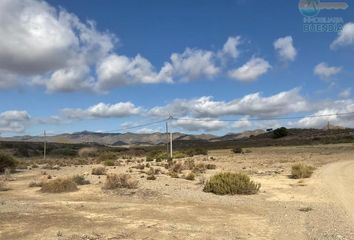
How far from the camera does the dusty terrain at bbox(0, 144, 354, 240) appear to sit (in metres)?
13.1

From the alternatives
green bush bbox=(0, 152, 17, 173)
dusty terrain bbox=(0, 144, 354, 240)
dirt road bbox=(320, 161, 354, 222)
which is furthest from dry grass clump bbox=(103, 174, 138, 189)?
green bush bbox=(0, 152, 17, 173)

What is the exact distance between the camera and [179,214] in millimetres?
16516

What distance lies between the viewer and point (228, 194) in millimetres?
22344

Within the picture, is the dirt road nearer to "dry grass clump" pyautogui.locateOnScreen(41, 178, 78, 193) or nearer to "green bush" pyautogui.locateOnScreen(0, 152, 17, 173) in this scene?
"dry grass clump" pyautogui.locateOnScreen(41, 178, 78, 193)

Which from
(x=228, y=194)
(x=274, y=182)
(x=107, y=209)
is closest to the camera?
(x=107, y=209)

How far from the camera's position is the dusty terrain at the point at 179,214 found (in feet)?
42.9

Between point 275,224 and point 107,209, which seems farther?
point 107,209

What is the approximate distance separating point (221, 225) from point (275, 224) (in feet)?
5.22

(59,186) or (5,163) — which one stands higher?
(5,163)

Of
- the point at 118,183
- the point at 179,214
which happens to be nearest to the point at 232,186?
the point at 118,183

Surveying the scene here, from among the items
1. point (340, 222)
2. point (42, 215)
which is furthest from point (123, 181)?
point (340, 222)

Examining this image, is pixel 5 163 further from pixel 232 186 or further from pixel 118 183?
pixel 232 186

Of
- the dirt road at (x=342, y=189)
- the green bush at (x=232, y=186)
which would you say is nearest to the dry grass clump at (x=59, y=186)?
the green bush at (x=232, y=186)

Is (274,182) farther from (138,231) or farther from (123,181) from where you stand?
(138,231)
